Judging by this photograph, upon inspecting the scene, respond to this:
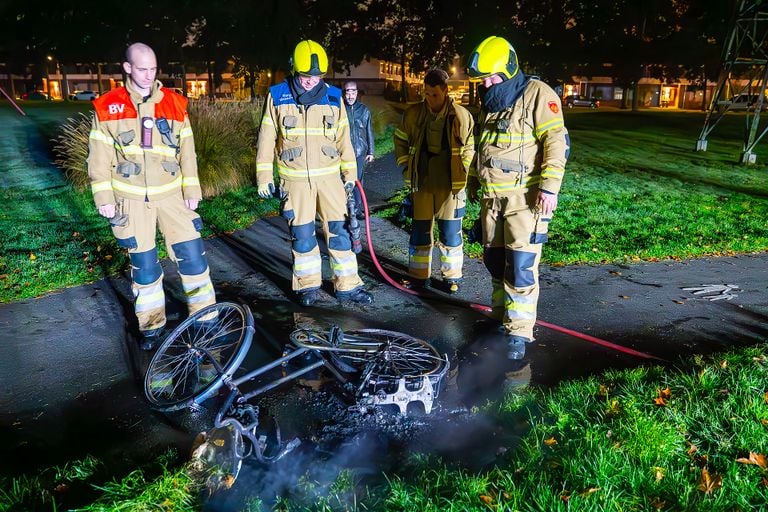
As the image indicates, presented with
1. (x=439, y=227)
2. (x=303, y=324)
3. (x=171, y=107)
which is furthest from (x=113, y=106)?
(x=439, y=227)

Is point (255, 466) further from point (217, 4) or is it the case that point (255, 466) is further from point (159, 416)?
point (217, 4)

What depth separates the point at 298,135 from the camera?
5270mm

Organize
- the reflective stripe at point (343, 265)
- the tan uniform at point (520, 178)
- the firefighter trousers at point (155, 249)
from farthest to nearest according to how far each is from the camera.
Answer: the reflective stripe at point (343, 265), the firefighter trousers at point (155, 249), the tan uniform at point (520, 178)

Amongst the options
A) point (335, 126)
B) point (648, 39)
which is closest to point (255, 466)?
point (335, 126)

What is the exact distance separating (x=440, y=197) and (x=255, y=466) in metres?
3.34

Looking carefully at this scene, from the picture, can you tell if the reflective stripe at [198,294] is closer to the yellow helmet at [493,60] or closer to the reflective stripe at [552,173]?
the yellow helmet at [493,60]

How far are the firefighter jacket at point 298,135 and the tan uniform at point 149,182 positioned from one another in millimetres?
751

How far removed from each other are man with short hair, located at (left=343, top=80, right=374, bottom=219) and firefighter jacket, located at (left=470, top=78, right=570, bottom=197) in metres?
3.99

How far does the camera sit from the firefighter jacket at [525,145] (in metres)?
4.25

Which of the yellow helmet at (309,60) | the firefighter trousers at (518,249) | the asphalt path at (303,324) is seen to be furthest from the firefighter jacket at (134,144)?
the firefighter trousers at (518,249)

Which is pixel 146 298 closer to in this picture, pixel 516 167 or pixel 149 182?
pixel 149 182

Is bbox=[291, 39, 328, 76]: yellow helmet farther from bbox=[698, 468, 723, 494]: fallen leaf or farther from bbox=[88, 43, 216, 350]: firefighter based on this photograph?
bbox=[698, 468, 723, 494]: fallen leaf

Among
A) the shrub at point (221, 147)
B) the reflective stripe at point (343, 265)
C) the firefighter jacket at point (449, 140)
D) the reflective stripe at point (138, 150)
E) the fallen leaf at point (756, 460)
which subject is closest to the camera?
the fallen leaf at point (756, 460)

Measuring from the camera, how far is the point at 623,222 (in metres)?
8.84
